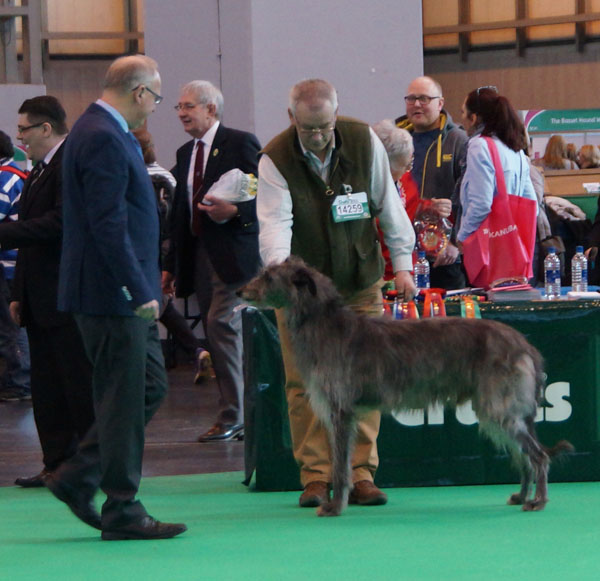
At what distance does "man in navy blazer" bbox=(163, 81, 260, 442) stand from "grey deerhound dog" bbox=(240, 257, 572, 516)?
1.72 metres

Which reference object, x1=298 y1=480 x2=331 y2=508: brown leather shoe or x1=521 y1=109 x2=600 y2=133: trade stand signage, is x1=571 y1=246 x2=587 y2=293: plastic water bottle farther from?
x1=521 y1=109 x2=600 y2=133: trade stand signage

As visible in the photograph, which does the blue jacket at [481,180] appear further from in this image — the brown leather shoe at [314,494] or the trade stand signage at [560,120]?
the trade stand signage at [560,120]

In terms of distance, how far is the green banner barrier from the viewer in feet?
15.2

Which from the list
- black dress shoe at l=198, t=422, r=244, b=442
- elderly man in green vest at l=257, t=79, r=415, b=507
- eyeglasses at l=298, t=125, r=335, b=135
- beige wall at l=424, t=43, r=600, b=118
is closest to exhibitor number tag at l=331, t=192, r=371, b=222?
elderly man in green vest at l=257, t=79, r=415, b=507

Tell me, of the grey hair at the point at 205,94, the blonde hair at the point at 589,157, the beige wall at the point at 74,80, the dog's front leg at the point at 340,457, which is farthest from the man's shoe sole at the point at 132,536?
the beige wall at the point at 74,80

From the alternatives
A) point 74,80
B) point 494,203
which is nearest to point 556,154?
point 494,203

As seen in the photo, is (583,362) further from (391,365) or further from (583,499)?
(391,365)

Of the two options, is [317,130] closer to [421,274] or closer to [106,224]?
[106,224]

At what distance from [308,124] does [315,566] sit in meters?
1.63

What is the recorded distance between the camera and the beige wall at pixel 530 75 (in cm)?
1998

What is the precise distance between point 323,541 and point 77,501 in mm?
831

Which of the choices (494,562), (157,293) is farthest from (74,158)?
(494,562)

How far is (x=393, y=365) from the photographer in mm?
4121

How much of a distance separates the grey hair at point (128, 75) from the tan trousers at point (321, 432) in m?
1.21
